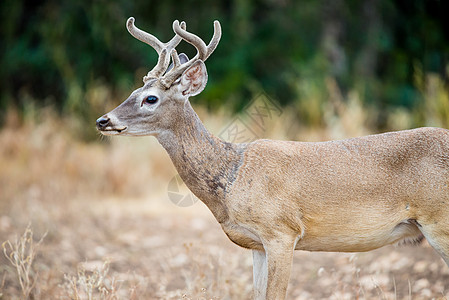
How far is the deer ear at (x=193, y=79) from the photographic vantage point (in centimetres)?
395

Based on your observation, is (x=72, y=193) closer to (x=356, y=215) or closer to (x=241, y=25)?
(x=356, y=215)

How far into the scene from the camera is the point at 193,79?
4.01 meters

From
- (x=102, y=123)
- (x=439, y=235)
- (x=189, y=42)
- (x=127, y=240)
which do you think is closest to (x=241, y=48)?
(x=127, y=240)

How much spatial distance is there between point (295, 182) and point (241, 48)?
12.5 m

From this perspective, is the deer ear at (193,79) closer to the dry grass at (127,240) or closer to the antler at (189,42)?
the antler at (189,42)

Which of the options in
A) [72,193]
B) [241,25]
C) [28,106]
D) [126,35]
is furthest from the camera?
[241,25]

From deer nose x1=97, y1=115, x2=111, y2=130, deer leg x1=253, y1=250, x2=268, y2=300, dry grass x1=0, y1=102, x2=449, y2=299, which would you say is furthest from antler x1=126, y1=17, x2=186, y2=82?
deer leg x1=253, y1=250, x2=268, y2=300

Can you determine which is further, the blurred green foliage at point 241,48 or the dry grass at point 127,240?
the blurred green foliage at point 241,48

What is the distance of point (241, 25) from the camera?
51.3ft

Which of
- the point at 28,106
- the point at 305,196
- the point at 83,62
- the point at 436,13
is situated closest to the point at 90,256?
the point at 305,196

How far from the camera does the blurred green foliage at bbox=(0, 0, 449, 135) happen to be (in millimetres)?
13445

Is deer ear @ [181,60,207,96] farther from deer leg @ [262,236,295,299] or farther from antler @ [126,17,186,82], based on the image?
deer leg @ [262,236,295,299]

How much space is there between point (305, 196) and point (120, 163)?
5570 mm

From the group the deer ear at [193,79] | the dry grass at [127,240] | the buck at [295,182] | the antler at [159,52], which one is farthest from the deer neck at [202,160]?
the dry grass at [127,240]
